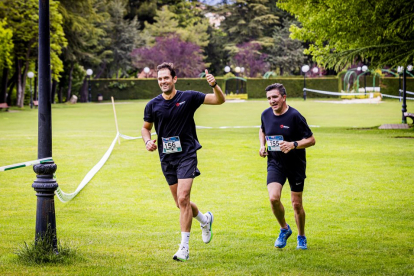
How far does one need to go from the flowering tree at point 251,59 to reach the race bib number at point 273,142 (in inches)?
3235

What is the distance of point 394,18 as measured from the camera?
2495cm

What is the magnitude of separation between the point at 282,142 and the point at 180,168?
3.93 ft

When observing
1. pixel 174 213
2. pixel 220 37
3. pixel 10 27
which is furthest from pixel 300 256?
pixel 220 37

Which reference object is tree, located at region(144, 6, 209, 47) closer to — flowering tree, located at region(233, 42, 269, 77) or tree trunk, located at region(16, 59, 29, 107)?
flowering tree, located at region(233, 42, 269, 77)

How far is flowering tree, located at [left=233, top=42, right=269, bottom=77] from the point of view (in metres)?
89.4

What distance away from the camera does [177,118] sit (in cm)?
767

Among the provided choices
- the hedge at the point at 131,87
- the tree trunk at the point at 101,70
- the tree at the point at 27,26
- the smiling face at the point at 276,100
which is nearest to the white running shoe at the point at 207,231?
the smiling face at the point at 276,100

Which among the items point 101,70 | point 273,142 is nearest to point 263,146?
point 273,142

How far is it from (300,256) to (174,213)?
12.0ft

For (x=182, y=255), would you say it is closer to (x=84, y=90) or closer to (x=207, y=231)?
(x=207, y=231)

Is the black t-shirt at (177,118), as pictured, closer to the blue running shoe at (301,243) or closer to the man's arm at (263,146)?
the man's arm at (263,146)

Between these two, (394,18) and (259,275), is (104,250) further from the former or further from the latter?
(394,18)

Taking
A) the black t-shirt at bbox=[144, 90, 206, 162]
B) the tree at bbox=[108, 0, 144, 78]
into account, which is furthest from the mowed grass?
the tree at bbox=[108, 0, 144, 78]

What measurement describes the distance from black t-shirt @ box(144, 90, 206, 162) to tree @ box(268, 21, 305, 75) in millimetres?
83297
